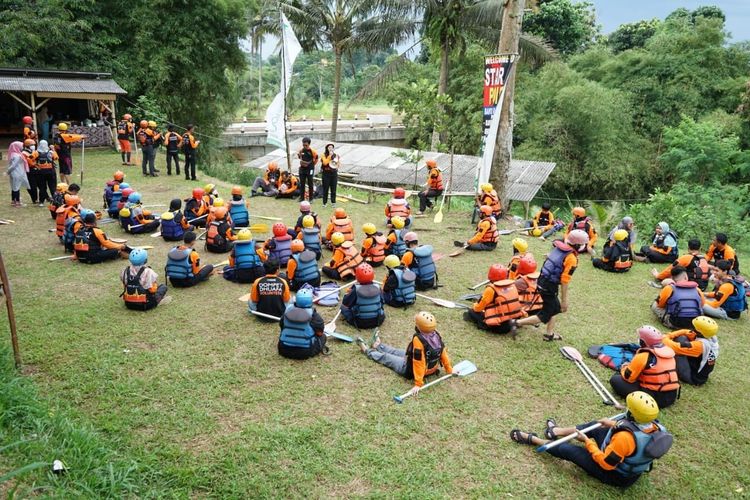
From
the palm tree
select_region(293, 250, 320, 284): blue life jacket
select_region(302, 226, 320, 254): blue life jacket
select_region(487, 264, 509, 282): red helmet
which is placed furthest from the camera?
the palm tree

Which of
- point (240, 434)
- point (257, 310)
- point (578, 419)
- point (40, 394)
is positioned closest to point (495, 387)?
point (578, 419)

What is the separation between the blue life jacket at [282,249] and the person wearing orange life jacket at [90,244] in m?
3.56

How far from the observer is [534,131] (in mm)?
27641

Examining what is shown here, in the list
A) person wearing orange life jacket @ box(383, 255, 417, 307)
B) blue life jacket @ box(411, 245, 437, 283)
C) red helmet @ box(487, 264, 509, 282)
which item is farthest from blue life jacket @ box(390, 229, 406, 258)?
red helmet @ box(487, 264, 509, 282)

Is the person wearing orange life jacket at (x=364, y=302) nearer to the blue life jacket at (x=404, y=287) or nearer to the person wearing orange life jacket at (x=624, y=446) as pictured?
the blue life jacket at (x=404, y=287)

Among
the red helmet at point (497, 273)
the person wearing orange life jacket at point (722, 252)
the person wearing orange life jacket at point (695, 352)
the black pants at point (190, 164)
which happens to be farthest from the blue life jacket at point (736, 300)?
the black pants at point (190, 164)

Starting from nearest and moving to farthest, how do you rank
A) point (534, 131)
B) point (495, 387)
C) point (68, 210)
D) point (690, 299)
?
point (495, 387) < point (690, 299) < point (68, 210) < point (534, 131)

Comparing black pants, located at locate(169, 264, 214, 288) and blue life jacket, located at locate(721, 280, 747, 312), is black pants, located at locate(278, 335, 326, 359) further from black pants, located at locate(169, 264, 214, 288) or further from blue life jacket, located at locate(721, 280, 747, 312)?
blue life jacket, located at locate(721, 280, 747, 312)

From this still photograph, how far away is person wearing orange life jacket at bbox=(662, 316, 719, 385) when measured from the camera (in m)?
7.09

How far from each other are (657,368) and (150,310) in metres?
7.60

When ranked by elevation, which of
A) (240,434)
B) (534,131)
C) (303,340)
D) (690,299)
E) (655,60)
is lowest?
(240,434)

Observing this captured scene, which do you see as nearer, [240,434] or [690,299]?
[240,434]

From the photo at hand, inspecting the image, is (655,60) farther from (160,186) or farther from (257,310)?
(257,310)

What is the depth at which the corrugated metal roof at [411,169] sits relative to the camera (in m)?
18.5
